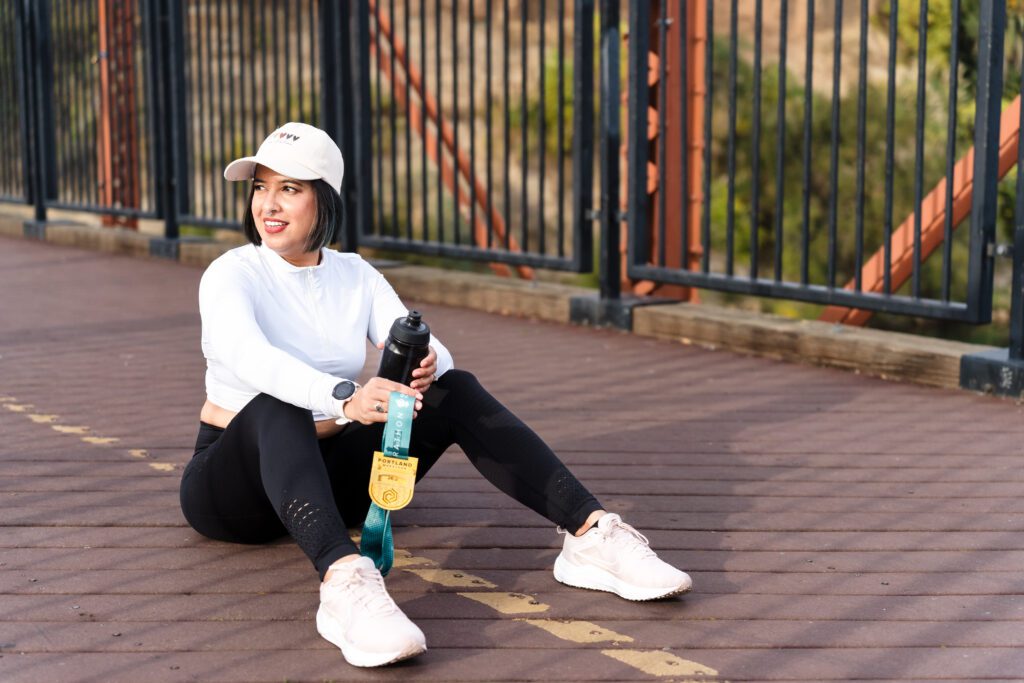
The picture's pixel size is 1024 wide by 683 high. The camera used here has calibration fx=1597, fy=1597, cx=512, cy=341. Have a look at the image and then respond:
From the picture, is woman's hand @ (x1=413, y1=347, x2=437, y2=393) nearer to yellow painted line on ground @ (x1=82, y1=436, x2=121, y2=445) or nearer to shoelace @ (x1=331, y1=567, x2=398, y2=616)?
shoelace @ (x1=331, y1=567, x2=398, y2=616)

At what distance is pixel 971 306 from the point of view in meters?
5.79

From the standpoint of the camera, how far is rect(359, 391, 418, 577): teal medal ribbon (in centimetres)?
322

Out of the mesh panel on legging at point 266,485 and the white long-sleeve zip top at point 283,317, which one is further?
the white long-sleeve zip top at point 283,317

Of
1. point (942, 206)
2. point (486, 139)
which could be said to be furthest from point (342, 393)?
point (486, 139)

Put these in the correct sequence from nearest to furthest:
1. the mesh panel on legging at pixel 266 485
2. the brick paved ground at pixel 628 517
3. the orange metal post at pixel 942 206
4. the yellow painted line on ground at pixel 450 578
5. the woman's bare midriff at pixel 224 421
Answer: the brick paved ground at pixel 628 517 < the mesh panel on legging at pixel 266 485 < the yellow painted line on ground at pixel 450 578 < the woman's bare midriff at pixel 224 421 < the orange metal post at pixel 942 206

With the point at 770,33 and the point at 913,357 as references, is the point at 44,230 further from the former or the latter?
the point at 913,357

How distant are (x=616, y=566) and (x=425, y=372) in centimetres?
58

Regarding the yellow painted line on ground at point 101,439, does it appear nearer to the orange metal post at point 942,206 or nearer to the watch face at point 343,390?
the watch face at point 343,390

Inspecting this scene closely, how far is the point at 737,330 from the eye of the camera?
6.86 m

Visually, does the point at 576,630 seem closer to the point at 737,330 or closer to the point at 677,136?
the point at 737,330

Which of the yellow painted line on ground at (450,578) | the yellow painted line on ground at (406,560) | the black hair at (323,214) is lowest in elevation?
the yellow painted line on ground at (406,560)

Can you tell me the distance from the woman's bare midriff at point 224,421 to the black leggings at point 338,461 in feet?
0.05

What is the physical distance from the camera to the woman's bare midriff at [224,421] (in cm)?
362

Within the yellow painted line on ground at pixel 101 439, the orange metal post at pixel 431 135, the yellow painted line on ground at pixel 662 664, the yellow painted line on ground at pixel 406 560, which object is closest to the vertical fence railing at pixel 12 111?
the orange metal post at pixel 431 135
